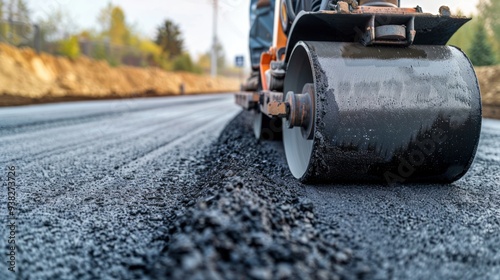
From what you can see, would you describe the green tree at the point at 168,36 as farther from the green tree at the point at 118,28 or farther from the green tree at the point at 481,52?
the green tree at the point at 481,52

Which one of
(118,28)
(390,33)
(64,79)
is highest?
(118,28)

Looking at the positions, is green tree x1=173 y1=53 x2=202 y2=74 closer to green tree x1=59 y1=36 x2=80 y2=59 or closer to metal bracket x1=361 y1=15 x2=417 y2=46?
green tree x1=59 y1=36 x2=80 y2=59

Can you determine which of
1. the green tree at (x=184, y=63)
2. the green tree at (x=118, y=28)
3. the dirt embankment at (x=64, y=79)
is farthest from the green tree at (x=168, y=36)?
the green tree at (x=118, y=28)

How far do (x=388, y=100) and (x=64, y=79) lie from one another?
2224 centimetres

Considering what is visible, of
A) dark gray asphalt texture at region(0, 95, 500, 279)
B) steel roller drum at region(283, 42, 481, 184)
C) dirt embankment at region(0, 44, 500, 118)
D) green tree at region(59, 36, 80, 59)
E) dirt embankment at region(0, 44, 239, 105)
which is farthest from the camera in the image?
green tree at region(59, 36, 80, 59)

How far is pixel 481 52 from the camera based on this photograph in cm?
1797

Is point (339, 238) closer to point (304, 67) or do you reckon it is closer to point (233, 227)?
point (233, 227)

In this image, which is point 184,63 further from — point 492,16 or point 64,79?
point 492,16

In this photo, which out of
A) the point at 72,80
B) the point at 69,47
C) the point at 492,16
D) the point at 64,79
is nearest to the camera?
the point at 64,79

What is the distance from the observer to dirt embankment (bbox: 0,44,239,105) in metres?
17.3

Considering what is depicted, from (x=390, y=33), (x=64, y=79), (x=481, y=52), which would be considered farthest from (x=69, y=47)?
(x=390, y=33)

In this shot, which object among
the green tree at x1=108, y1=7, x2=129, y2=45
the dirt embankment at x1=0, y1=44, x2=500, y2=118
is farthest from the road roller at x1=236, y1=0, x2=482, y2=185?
the green tree at x1=108, y1=7, x2=129, y2=45

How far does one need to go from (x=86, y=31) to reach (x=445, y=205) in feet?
154

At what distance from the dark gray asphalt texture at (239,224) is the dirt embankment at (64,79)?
40.3 feet
